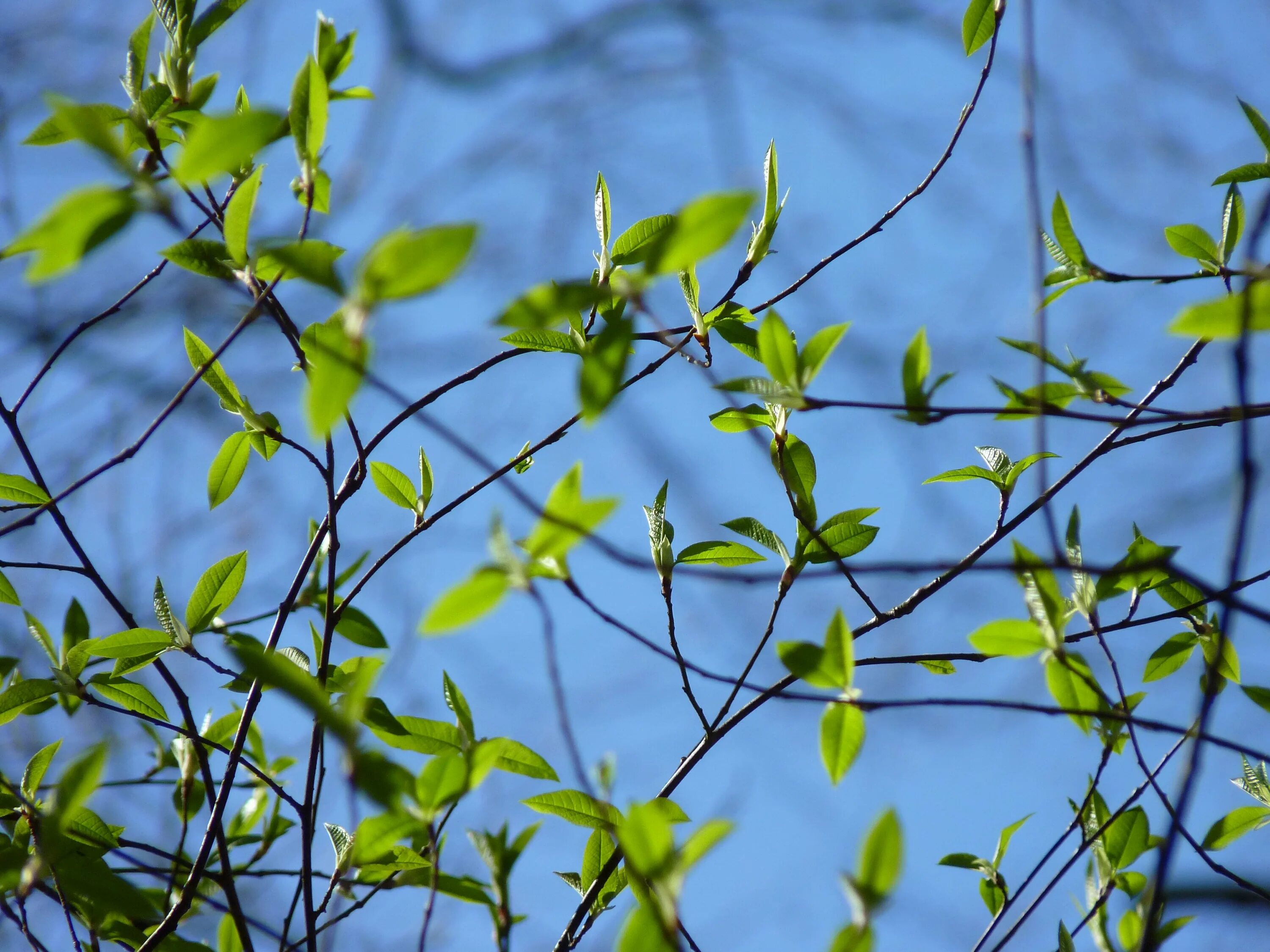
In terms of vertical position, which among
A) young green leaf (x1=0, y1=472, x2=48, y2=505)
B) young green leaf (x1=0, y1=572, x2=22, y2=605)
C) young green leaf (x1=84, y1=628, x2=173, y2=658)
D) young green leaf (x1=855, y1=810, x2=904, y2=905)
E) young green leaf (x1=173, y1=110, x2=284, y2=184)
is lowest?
young green leaf (x1=855, y1=810, x2=904, y2=905)

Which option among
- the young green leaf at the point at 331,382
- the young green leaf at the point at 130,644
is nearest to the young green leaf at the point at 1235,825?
the young green leaf at the point at 331,382

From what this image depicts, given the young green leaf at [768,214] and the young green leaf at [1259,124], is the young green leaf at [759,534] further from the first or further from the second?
the young green leaf at [1259,124]

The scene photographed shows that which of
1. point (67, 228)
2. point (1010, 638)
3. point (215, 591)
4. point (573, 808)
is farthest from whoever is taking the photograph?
point (215, 591)

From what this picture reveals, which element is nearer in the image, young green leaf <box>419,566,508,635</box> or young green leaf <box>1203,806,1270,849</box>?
young green leaf <box>419,566,508,635</box>

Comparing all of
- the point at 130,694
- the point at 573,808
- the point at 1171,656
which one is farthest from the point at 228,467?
the point at 1171,656

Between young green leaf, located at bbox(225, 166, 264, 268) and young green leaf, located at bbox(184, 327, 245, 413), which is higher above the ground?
young green leaf, located at bbox(184, 327, 245, 413)

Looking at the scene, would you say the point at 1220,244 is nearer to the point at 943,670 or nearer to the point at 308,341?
the point at 943,670

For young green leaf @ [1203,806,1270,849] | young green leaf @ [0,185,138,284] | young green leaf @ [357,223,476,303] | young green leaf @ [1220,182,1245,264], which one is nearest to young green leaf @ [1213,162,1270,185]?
young green leaf @ [1220,182,1245,264]

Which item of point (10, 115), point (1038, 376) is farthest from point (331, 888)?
point (10, 115)

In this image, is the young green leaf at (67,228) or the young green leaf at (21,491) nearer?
the young green leaf at (67,228)

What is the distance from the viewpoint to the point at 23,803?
0.62m

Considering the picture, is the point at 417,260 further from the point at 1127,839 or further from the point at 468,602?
the point at 1127,839

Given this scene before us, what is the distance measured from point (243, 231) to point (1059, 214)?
654 mm

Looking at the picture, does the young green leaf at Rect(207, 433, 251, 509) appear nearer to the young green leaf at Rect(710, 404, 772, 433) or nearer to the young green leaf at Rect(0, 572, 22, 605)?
the young green leaf at Rect(0, 572, 22, 605)
